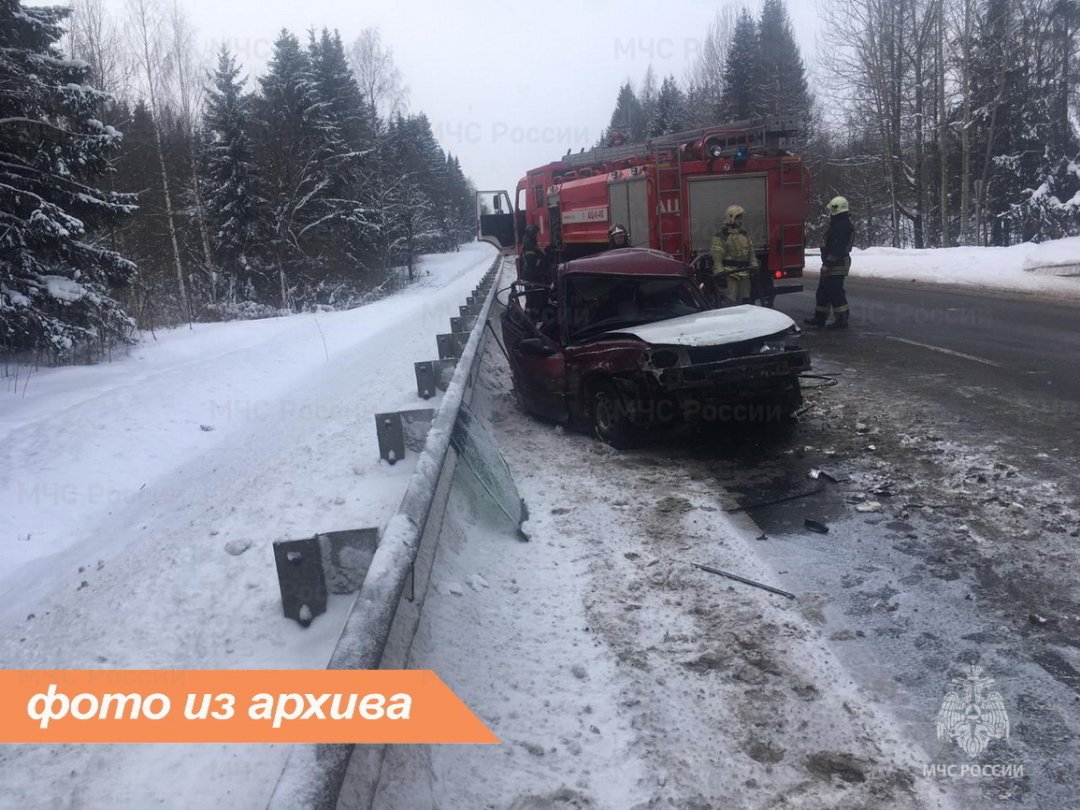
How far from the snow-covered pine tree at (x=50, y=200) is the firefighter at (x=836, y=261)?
10.9m

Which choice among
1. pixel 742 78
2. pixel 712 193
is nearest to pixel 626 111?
pixel 742 78

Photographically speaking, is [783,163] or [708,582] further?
[783,163]

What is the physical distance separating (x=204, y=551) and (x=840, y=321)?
36.1ft

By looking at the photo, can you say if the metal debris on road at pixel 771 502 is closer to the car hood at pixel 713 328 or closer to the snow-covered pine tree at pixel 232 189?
the car hood at pixel 713 328

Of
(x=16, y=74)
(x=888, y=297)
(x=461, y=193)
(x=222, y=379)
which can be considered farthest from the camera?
(x=461, y=193)

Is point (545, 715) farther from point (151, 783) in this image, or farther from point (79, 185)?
point (79, 185)

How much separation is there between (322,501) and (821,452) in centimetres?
→ 374

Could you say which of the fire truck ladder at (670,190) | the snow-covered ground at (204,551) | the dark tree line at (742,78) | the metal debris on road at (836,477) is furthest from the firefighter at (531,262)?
the dark tree line at (742,78)

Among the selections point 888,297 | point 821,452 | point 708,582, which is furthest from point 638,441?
point 888,297

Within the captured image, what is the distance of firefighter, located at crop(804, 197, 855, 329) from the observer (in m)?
11.9

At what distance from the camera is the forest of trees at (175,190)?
10.8m

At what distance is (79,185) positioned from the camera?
11.4 m

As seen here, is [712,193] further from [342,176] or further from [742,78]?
[742,78]

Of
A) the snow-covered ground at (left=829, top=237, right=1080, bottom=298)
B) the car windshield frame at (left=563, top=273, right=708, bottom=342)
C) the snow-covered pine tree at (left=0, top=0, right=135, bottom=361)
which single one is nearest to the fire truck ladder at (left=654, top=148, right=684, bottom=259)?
the car windshield frame at (left=563, top=273, right=708, bottom=342)
